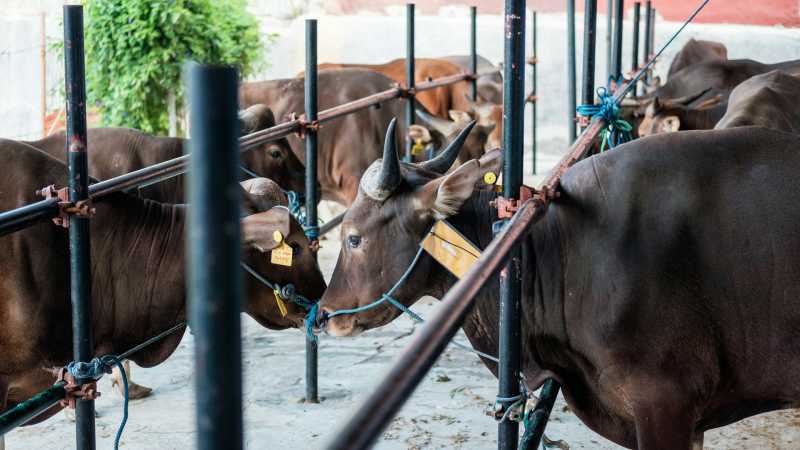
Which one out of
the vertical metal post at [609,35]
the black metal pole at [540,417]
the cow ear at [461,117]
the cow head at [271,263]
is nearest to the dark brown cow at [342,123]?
the cow ear at [461,117]

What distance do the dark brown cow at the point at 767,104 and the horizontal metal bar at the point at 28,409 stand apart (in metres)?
3.89

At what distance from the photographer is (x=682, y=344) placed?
299 centimetres

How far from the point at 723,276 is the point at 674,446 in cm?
56

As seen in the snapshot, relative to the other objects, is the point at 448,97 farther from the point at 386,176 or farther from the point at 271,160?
the point at 386,176

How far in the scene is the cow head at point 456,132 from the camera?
791 centimetres

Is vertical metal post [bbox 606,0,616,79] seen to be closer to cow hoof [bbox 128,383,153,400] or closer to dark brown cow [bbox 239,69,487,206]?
dark brown cow [bbox 239,69,487,206]

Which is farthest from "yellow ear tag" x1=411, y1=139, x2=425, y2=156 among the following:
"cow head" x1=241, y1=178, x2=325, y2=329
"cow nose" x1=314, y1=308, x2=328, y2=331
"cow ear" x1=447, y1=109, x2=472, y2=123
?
"cow nose" x1=314, y1=308, x2=328, y2=331

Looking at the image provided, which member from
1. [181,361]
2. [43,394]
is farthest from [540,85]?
[43,394]

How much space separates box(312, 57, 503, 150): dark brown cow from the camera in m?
9.04

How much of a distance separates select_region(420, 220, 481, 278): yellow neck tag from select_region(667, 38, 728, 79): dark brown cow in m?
9.36

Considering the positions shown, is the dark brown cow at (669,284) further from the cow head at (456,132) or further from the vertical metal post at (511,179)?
the cow head at (456,132)

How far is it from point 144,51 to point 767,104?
5679 mm

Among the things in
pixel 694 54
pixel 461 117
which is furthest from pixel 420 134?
pixel 694 54

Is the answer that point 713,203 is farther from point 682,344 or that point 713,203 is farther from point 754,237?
point 682,344
